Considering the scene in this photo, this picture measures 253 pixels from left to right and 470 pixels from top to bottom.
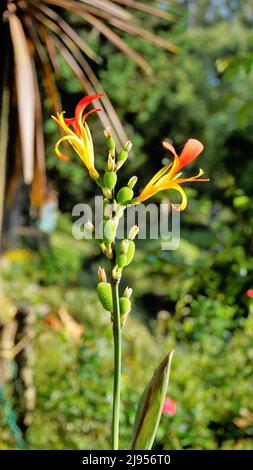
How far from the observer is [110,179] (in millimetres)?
487

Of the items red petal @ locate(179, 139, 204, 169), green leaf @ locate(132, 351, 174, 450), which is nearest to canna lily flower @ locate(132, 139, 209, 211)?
red petal @ locate(179, 139, 204, 169)

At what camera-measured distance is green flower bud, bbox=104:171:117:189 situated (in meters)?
0.49

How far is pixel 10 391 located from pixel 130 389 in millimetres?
568

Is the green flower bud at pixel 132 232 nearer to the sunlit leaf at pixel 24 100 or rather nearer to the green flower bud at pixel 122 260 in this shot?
the green flower bud at pixel 122 260

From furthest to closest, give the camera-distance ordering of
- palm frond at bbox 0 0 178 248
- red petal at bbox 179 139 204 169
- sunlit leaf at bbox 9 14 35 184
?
palm frond at bbox 0 0 178 248, sunlit leaf at bbox 9 14 35 184, red petal at bbox 179 139 204 169

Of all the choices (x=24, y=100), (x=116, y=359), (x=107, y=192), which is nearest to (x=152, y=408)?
(x=116, y=359)

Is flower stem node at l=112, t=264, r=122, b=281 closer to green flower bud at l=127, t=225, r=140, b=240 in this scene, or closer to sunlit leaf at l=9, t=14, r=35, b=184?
green flower bud at l=127, t=225, r=140, b=240

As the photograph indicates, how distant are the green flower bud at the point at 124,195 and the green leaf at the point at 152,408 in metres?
0.14

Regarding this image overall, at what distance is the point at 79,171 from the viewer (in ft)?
22.9

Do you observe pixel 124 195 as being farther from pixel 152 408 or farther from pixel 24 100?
pixel 24 100

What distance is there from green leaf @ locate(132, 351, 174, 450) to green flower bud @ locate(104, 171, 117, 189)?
0.16m

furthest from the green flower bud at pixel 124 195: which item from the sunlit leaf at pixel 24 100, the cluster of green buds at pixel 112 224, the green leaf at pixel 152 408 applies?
the sunlit leaf at pixel 24 100
